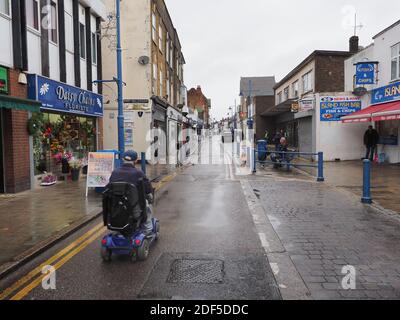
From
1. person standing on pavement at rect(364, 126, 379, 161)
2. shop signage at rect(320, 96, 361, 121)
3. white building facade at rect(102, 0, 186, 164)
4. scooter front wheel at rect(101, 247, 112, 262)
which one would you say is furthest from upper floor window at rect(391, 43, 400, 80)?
scooter front wheel at rect(101, 247, 112, 262)

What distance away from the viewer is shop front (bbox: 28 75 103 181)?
1234 centimetres

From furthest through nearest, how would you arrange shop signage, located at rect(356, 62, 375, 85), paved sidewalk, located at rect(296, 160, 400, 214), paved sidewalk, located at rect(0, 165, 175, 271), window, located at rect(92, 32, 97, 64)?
shop signage, located at rect(356, 62, 375, 85)
window, located at rect(92, 32, 97, 64)
paved sidewalk, located at rect(296, 160, 400, 214)
paved sidewalk, located at rect(0, 165, 175, 271)

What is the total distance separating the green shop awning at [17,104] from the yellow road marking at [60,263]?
14.0ft

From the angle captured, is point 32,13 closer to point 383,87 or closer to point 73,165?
point 73,165

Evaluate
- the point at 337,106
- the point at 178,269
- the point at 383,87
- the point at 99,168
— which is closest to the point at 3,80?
the point at 99,168

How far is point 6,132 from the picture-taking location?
36.4 feet

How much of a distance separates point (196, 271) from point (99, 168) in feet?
22.9

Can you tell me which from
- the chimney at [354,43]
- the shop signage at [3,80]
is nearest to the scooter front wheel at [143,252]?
the shop signage at [3,80]

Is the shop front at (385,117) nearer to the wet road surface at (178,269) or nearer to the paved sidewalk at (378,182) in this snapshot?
the paved sidewalk at (378,182)

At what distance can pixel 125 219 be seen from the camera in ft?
17.2

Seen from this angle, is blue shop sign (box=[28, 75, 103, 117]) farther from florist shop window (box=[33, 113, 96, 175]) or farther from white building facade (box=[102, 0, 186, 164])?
white building facade (box=[102, 0, 186, 164])

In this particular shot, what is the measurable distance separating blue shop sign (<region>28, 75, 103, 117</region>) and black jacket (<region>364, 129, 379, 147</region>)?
13.9 m

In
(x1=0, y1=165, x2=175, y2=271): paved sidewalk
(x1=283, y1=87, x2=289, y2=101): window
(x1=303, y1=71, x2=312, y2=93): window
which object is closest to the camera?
(x1=0, y1=165, x2=175, y2=271): paved sidewalk
